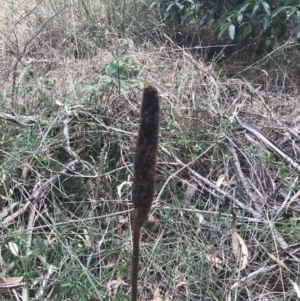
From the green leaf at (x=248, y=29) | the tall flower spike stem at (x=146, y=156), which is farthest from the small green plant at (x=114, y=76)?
the tall flower spike stem at (x=146, y=156)

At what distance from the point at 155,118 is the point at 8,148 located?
1.23m

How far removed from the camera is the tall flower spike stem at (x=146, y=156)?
1.55 feet

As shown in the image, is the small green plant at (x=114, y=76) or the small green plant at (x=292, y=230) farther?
the small green plant at (x=114, y=76)

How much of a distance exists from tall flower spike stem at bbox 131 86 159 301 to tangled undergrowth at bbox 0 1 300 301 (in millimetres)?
534

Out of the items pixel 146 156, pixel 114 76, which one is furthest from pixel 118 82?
pixel 146 156

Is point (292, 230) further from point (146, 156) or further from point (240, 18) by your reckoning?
point (240, 18)

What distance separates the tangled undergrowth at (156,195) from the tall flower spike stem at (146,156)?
534 mm

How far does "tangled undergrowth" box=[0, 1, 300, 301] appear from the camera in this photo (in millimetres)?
1237

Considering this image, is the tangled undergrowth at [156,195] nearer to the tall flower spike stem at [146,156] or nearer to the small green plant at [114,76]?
the small green plant at [114,76]

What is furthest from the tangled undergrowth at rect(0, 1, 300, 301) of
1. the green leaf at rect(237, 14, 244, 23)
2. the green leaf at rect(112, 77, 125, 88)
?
the green leaf at rect(237, 14, 244, 23)

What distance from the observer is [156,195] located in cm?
154

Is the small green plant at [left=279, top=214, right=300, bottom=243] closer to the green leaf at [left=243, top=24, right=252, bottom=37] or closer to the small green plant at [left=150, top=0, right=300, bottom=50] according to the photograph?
the small green plant at [left=150, top=0, right=300, bottom=50]

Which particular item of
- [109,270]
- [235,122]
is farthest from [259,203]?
[109,270]

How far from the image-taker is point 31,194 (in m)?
1.47
